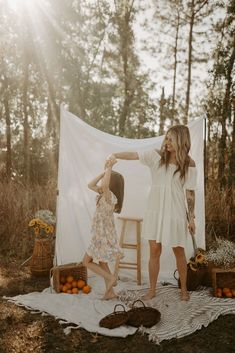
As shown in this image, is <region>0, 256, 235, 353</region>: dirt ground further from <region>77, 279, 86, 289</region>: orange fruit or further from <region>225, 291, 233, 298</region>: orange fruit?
<region>77, 279, 86, 289</region>: orange fruit

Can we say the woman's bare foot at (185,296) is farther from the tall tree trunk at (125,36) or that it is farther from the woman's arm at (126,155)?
the tall tree trunk at (125,36)

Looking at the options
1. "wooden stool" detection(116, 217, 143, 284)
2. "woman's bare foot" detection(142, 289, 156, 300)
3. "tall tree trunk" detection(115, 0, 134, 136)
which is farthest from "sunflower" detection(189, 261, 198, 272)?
"tall tree trunk" detection(115, 0, 134, 136)

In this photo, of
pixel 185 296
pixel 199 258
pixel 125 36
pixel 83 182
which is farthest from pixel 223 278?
pixel 125 36

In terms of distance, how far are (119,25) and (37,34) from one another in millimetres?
3403

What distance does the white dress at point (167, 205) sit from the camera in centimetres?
380

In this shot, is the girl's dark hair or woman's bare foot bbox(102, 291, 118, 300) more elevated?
the girl's dark hair

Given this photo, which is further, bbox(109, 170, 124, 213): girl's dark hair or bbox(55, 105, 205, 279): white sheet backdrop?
bbox(55, 105, 205, 279): white sheet backdrop

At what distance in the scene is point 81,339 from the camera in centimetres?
320

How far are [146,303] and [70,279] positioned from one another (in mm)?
911

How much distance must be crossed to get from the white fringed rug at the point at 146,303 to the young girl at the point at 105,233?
254 millimetres

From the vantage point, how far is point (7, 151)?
44.5 ft

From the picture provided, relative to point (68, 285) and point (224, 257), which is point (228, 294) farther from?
point (68, 285)

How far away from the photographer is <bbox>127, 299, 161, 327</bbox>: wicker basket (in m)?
3.36

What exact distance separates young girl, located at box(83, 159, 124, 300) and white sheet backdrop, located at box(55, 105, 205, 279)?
923 millimetres
